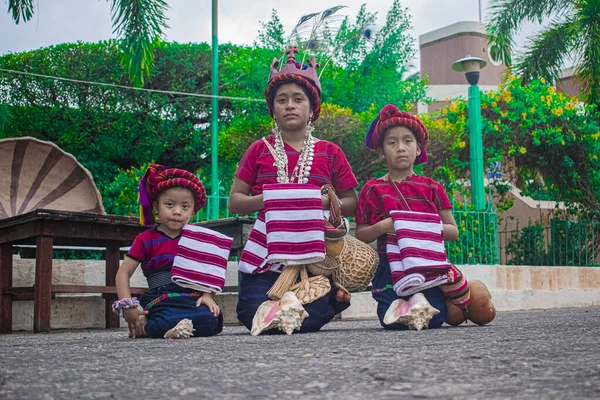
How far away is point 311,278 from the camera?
403 cm

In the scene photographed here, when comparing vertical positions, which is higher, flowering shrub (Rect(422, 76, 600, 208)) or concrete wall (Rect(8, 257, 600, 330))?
flowering shrub (Rect(422, 76, 600, 208))

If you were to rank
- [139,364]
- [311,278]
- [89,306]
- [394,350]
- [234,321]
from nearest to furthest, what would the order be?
1. [139,364]
2. [394,350]
3. [311,278]
4. [89,306]
5. [234,321]

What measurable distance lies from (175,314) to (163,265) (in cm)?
32

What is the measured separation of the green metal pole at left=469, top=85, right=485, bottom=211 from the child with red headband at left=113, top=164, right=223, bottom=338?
6.38 metres

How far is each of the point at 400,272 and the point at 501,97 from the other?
906 centimetres

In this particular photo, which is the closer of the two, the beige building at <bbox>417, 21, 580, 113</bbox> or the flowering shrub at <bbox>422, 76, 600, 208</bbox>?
the flowering shrub at <bbox>422, 76, 600, 208</bbox>

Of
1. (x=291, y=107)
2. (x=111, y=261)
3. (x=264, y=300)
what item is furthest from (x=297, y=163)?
(x=111, y=261)

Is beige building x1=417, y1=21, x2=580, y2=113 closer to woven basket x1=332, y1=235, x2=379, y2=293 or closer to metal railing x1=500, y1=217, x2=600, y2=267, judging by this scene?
metal railing x1=500, y1=217, x2=600, y2=267

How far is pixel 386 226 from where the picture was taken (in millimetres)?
4164

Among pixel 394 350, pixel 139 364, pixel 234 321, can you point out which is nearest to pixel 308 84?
pixel 394 350

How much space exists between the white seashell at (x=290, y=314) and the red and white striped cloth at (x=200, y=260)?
0.44 metres

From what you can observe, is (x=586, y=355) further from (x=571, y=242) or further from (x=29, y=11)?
(x=571, y=242)

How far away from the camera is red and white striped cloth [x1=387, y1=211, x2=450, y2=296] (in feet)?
13.2

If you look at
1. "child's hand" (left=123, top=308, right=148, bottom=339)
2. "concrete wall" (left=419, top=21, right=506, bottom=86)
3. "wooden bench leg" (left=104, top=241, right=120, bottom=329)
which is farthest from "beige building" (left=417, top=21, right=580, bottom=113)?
"child's hand" (left=123, top=308, right=148, bottom=339)
